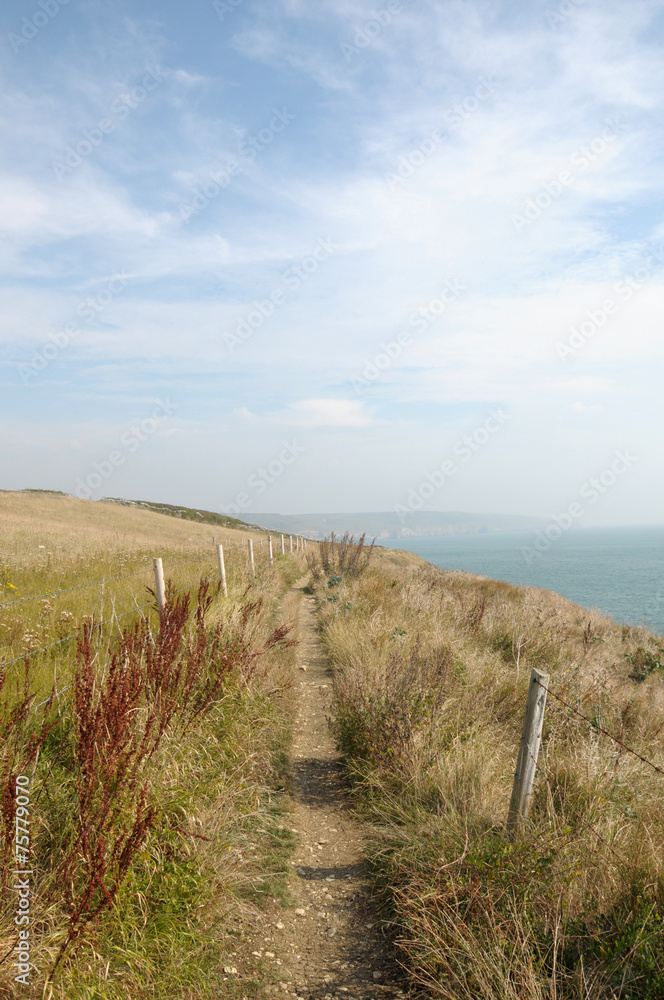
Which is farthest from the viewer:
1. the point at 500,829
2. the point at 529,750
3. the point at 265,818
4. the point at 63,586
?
the point at 63,586

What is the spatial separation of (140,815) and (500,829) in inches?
91.4

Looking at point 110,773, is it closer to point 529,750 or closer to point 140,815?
point 140,815

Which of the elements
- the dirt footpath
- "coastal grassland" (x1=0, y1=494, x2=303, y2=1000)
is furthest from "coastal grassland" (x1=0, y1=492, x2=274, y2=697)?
the dirt footpath

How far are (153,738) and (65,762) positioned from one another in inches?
20.9

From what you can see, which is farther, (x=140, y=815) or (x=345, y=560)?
(x=345, y=560)

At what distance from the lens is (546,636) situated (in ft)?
32.5

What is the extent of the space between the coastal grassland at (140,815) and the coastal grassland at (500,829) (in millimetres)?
924

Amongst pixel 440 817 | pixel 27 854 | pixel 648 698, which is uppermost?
pixel 27 854

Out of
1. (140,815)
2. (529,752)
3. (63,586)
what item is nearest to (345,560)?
(63,586)

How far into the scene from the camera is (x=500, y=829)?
3783 mm

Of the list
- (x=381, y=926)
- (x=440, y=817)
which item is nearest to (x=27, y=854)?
(x=381, y=926)

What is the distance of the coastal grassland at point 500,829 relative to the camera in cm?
271

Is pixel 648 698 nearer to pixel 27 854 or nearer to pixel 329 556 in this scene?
pixel 27 854

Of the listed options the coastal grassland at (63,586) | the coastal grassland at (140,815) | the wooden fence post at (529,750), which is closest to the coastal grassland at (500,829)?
the wooden fence post at (529,750)
